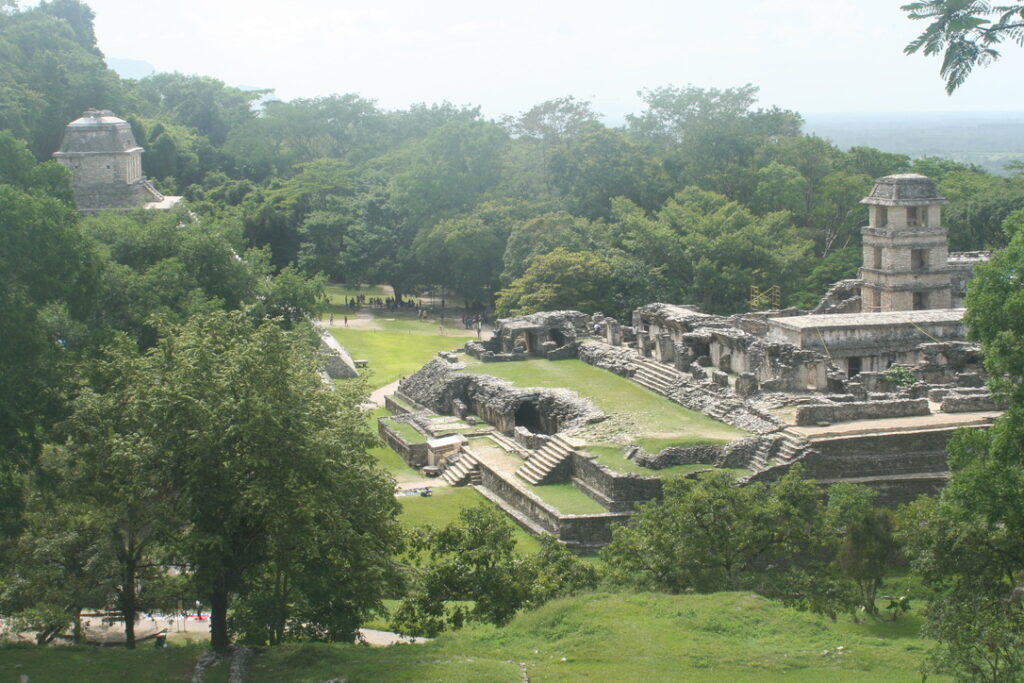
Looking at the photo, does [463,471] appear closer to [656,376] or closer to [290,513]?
[656,376]

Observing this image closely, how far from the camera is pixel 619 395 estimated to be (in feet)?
125

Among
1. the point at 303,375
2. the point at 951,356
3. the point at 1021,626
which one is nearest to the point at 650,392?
the point at 951,356

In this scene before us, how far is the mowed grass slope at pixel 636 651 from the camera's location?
18859 millimetres

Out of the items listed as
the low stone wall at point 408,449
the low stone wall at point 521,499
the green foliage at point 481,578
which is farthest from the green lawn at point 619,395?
the green foliage at point 481,578

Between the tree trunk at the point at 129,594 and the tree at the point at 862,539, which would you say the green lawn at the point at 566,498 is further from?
the tree trunk at the point at 129,594

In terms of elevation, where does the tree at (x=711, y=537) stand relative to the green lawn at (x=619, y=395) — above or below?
below

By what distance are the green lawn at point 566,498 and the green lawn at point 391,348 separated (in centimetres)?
1679

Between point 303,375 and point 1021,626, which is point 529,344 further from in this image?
point 1021,626

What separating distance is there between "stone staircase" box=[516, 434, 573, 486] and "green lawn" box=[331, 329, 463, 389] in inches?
592

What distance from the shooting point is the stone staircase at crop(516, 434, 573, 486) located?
Result: 33562 millimetres

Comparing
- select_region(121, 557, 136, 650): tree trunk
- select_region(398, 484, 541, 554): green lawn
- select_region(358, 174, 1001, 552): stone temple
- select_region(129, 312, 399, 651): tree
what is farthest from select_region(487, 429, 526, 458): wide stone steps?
select_region(121, 557, 136, 650): tree trunk

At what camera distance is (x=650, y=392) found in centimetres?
3866

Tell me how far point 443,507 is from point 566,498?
3.34 meters

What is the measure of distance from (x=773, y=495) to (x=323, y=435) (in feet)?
32.8
